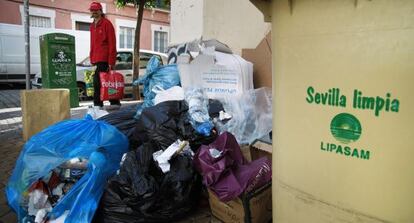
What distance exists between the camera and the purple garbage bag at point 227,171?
91.4 inches

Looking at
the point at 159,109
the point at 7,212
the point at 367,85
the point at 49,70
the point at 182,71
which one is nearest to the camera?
the point at 367,85

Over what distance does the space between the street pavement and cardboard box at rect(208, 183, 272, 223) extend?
177 mm

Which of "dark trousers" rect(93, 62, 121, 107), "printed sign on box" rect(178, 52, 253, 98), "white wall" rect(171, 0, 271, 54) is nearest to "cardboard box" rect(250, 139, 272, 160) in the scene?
"printed sign on box" rect(178, 52, 253, 98)

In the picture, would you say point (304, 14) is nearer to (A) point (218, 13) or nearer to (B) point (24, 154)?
(B) point (24, 154)

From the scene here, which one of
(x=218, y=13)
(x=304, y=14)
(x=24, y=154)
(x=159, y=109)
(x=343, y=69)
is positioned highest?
(x=218, y=13)

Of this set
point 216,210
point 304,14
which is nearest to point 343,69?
point 304,14

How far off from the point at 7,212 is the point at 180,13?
4314 mm

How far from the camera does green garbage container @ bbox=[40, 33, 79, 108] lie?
23.2ft

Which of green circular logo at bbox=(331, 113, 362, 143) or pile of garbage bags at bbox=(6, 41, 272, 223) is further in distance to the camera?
pile of garbage bags at bbox=(6, 41, 272, 223)

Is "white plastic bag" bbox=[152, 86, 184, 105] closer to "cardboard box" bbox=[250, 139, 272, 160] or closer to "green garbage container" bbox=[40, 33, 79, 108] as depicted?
"cardboard box" bbox=[250, 139, 272, 160]

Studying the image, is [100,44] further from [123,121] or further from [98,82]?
[123,121]

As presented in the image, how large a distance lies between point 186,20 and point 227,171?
402cm

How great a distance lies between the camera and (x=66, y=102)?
4516mm

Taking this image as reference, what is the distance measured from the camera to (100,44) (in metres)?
5.15
